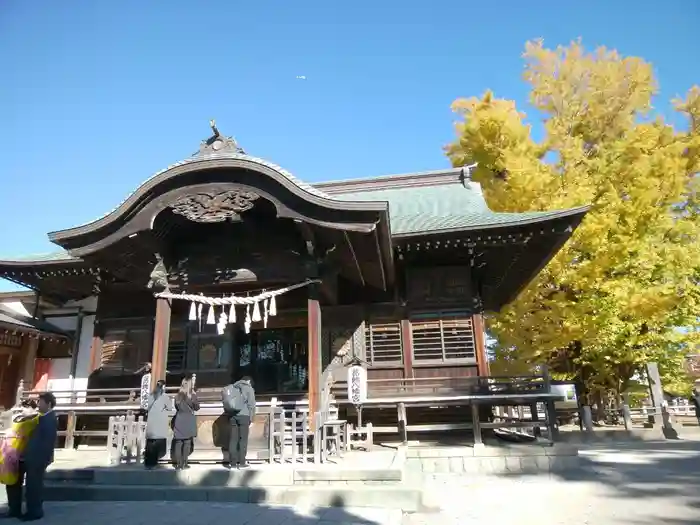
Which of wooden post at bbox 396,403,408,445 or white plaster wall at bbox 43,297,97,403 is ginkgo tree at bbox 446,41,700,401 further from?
white plaster wall at bbox 43,297,97,403

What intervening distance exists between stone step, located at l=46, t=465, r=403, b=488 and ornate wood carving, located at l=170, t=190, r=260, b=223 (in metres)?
4.75

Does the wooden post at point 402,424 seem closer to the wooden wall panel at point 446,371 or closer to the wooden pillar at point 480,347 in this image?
the wooden wall panel at point 446,371

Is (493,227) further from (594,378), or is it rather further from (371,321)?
(594,378)

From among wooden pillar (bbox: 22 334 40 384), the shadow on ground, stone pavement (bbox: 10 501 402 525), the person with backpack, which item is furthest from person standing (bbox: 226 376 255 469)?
wooden pillar (bbox: 22 334 40 384)

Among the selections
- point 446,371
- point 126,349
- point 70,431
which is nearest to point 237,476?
point 446,371

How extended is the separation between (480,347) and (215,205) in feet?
24.3

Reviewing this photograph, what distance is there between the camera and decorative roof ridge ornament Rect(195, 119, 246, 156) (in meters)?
9.87

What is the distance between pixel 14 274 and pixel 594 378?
2228 centimetres

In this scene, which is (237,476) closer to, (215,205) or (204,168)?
(215,205)

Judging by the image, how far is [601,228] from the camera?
14.1 metres

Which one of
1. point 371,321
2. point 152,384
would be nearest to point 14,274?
point 152,384

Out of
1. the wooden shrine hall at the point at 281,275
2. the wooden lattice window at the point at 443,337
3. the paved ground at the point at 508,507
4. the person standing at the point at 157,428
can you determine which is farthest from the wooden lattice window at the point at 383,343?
the person standing at the point at 157,428

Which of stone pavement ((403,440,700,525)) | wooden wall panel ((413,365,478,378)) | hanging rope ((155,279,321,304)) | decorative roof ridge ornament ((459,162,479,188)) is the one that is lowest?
stone pavement ((403,440,700,525))

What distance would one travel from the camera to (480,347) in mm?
11820
